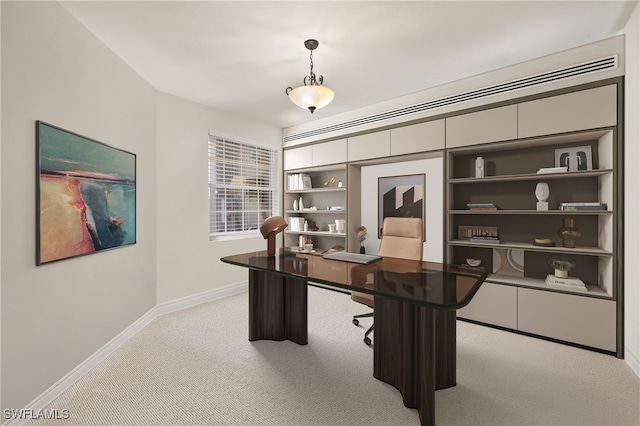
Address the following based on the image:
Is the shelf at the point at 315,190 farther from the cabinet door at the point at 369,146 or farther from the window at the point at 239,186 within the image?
the cabinet door at the point at 369,146

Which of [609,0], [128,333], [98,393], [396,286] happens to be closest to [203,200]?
[128,333]

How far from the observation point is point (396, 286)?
1719 mm

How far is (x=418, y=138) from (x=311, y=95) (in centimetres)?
171

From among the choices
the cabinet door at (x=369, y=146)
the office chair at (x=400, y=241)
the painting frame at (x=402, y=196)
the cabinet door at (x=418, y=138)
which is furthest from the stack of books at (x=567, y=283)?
the cabinet door at (x=369, y=146)

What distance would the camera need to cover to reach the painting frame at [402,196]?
155 inches

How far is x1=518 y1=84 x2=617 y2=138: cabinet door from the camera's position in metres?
2.51

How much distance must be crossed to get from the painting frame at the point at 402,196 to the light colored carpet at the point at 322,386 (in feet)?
5.55

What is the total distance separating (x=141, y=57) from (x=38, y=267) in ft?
6.64

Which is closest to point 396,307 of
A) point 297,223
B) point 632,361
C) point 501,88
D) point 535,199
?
point 632,361

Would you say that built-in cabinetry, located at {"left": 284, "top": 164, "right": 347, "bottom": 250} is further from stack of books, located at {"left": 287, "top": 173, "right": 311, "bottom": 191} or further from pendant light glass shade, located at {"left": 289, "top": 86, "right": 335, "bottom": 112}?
pendant light glass shade, located at {"left": 289, "top": 86, "right": 335, "bottom": 112}

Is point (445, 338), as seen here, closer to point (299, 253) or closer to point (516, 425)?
point (516, 425)

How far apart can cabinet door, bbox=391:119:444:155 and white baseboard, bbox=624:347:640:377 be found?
7.87 feet

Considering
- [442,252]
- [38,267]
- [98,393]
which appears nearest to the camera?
[38,267]

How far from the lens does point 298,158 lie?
5016 mm
